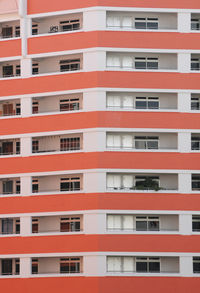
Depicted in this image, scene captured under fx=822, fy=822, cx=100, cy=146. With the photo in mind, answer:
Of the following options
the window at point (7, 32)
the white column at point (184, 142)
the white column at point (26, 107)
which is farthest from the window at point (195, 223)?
the window at point (7, 32)

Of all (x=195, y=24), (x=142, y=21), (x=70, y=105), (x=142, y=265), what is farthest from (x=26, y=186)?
(x=195, y=24)

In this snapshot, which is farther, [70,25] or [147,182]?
[70,25]

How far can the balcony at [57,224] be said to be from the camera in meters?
56.7

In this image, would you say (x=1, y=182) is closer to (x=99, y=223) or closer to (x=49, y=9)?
(x=99, y=223)

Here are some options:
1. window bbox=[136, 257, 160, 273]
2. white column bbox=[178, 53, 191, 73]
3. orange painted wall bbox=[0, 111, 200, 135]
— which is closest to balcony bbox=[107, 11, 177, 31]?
white column bbox=[178, 53, 191, 73]

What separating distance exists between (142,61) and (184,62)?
306 cm

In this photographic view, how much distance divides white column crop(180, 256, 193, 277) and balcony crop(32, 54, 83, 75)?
1526cm

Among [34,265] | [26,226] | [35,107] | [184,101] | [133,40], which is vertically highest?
[133,40]

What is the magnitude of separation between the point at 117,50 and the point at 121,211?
11.1 meters

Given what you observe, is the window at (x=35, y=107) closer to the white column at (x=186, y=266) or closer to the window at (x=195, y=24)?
the window at (x=195, y=24)

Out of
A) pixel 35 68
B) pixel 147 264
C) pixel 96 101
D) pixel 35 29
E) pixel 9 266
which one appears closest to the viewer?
pixel 147 264

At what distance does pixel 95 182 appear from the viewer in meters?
55.5

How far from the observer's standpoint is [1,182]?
59.0 m

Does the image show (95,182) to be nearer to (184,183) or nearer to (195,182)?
(184,183)
